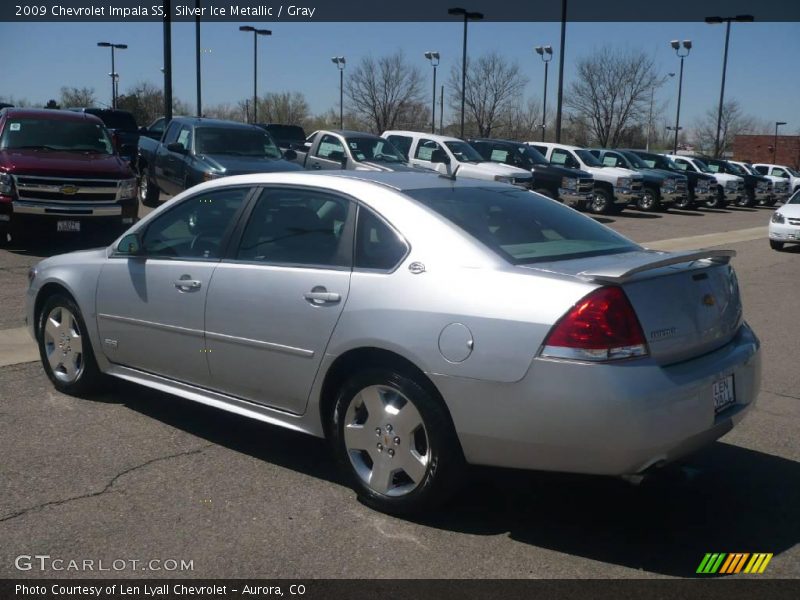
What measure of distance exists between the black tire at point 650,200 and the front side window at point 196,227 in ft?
80.8

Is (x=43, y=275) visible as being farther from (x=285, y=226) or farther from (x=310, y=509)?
(x=310, y=509)

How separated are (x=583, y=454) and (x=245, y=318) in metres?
1.95

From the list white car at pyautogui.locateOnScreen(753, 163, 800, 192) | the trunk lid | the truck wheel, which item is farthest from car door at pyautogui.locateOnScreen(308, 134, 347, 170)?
white car at pyautogui.locateOnScreen(753, 163, 800, 192)

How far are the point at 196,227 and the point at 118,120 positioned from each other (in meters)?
24.2

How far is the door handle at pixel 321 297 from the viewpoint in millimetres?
4340

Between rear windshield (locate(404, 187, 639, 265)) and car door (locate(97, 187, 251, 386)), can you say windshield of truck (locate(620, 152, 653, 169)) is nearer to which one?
rear windshield (locate(404, 187, 639, 265))

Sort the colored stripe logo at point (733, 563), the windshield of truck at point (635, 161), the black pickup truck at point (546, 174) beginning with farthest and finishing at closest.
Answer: the windshield of truck at point (635, 161) < the black pickup truck at point (546, 174) < the colored stripe logo at point (733, 563)

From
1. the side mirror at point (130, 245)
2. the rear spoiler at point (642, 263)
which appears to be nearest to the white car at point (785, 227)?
the rear spoiler at point (642, 263)

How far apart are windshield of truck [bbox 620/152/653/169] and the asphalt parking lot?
1009 inches

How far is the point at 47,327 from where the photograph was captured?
6117mm

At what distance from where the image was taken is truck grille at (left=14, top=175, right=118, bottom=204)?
12438 millimetres

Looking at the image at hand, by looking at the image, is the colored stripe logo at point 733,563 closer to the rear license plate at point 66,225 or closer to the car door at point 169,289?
the car door at point 169,289
